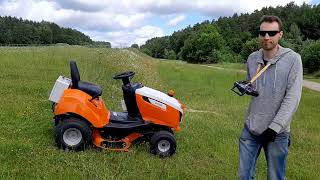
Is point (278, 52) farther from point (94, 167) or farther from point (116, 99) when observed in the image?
point (116, 99)

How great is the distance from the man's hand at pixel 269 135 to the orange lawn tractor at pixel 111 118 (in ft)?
9.83

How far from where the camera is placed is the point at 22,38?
335 feet

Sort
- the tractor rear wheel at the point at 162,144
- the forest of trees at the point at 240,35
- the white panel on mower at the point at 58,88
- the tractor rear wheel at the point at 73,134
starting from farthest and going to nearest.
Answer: the forest of trees at the point at 240,35, the white panel on mower at the point at 58,88, the tractor rear wheel at the point at 162,144, the tractor rear wheel at the point at 73,134

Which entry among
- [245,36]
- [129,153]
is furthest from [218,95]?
[245,36]

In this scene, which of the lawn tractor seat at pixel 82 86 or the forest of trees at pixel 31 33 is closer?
the lawn tractor seat at pixel 82 86

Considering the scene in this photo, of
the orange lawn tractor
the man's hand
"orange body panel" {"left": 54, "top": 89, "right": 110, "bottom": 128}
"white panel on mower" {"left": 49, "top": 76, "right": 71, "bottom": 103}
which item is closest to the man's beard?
the man's hand

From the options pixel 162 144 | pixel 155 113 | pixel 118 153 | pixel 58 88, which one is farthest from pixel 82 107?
pixel 162 144

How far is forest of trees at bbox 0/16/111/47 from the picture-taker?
9900cm

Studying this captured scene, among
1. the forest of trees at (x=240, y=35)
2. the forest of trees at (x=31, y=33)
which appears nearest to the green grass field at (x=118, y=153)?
the forest of trees at (x=240, y=35)

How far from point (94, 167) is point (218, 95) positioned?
1532cm

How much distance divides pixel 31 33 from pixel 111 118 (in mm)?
104011

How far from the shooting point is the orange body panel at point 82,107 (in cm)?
754

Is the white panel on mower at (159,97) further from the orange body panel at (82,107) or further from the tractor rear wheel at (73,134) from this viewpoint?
the tractor rear wheel at (73,134)

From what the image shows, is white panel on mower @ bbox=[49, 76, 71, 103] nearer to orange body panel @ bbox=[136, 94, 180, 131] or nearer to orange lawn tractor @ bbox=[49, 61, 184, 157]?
orange lawn tractor @ bbox=[49, 61, 184, 157]
